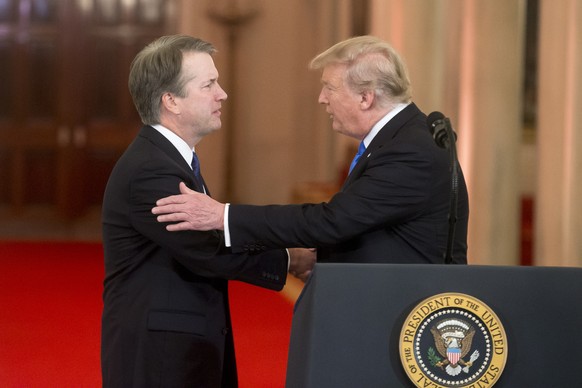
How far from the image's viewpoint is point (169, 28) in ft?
43.9

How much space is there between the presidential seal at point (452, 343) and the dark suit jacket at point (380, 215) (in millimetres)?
638

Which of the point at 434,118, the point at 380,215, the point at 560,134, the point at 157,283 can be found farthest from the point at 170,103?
the point at 560,134

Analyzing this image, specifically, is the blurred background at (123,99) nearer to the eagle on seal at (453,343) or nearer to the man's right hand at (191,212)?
the man's right hand at (191,212)

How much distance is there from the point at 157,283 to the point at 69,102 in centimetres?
1092

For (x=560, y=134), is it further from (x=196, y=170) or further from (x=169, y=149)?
(x=169, y=149)

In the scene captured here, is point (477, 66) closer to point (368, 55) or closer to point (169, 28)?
point (368, 55)

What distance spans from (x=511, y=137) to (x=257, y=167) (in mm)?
6535

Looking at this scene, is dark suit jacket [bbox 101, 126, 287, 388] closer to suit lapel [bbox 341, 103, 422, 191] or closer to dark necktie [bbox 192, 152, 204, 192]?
dark necktie [bbox 192, 152, 204, 192]

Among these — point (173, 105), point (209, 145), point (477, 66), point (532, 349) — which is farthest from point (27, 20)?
point (532, 349)

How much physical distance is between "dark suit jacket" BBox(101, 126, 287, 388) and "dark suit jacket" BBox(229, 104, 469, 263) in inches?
5.7

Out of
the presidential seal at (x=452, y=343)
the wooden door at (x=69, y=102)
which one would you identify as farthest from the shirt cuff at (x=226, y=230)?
the wooden door at (x=69, y=102)

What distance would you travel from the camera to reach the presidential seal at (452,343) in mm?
2166

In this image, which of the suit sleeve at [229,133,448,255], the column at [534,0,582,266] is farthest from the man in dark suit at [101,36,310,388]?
the column at [534,0,582,266]

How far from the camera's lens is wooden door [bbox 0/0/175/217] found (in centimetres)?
1344
